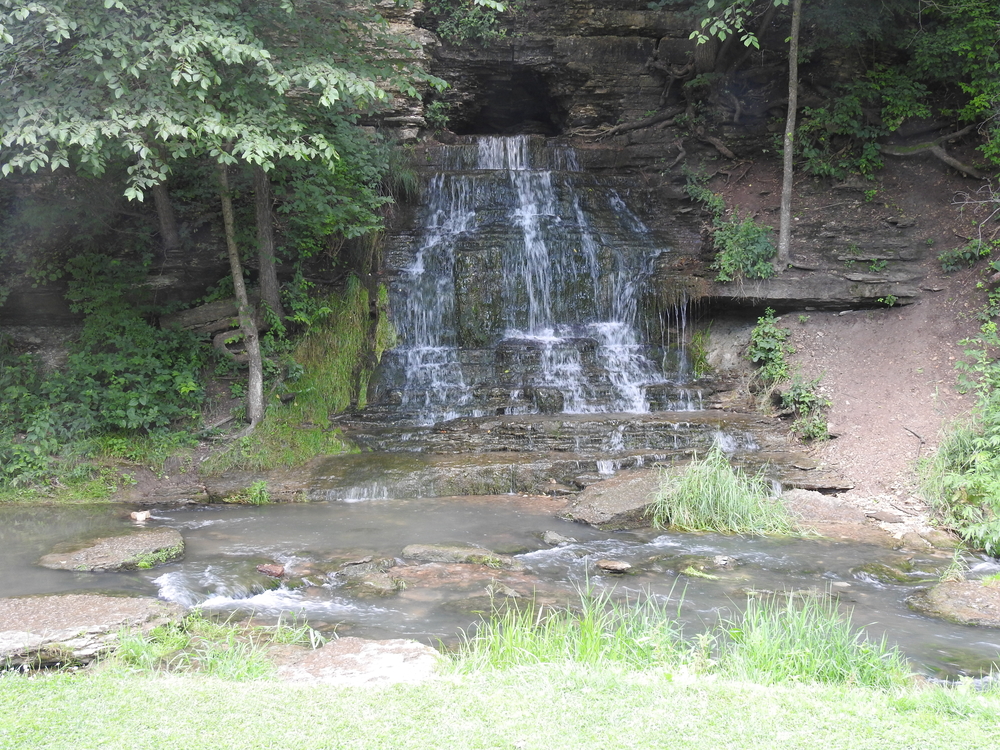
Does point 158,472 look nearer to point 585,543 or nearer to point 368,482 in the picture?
point 368,482

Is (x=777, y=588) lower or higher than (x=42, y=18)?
lower

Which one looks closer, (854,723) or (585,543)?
(854,723)

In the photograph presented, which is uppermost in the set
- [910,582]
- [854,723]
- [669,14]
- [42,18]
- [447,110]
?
[669,14]

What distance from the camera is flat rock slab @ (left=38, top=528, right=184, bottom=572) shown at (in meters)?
6.57

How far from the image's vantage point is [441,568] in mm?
6629

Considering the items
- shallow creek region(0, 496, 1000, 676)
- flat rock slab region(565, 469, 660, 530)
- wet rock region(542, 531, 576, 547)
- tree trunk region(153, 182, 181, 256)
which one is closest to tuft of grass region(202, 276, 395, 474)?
shallow creek region(0, 496, 1000, 676)

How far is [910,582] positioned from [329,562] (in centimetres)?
494

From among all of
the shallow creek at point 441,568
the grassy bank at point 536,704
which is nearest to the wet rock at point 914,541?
the shallow creek at point 441,568

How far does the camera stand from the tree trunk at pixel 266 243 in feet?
34.2

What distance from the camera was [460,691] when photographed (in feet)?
11.1

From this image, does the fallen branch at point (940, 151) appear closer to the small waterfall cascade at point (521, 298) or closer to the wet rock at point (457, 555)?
the small waterfall cascade at point (521, 298)

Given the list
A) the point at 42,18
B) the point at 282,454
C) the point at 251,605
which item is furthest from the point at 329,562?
the point at 42,18

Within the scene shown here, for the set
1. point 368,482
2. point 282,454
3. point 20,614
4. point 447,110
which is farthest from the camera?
point 447,110

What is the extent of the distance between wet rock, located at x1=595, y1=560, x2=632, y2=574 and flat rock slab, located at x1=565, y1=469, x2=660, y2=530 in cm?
129
